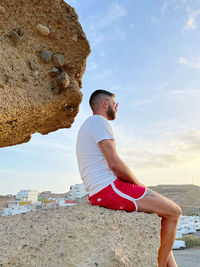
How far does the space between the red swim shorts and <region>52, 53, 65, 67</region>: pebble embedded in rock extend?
1.76 metres

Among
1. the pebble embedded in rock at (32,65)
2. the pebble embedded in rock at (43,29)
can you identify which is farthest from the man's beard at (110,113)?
the pebble embedded in rock at (43,29)

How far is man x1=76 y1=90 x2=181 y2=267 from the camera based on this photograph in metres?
2.35

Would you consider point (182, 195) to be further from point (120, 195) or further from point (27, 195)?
point (120, 195)

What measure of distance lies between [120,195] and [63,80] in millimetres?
1602

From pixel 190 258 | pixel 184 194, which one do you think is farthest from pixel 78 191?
pixel 190 258

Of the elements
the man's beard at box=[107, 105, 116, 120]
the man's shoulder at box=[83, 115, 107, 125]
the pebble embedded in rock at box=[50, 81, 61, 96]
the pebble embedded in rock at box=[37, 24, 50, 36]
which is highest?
the pebble embedded in rock at box=[37, 24, 50, 36]

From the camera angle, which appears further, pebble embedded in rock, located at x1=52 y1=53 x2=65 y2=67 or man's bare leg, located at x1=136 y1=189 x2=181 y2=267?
pebble embedded in rock, located at x1=52 y1=53 x2=65 y2=67

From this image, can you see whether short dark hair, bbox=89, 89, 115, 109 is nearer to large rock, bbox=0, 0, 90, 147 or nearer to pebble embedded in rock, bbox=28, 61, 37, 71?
large rock, bbox=0, 0, 90, 147

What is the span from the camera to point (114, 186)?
234 cm

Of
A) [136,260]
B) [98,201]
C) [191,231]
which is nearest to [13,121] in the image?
[98,201]

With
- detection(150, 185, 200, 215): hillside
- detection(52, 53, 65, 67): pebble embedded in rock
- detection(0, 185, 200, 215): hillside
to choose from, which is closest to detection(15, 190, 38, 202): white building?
detection(0, 185, 200, 215): hillside

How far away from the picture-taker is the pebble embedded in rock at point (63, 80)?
10.8 ft

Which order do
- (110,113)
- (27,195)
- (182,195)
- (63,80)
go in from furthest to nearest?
(182,195), (27,195), (63,80), (110,113)

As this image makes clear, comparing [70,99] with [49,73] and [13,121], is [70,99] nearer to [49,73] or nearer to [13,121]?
[49,73]
